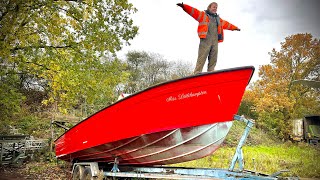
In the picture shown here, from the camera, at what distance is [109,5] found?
25.6 ft

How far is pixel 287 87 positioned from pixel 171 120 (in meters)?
15.0

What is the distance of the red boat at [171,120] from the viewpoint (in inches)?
144

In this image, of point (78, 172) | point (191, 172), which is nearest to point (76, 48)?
point (78, 172)

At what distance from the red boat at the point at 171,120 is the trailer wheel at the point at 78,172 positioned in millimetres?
569

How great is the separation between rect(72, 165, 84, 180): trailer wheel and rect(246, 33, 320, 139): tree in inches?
537

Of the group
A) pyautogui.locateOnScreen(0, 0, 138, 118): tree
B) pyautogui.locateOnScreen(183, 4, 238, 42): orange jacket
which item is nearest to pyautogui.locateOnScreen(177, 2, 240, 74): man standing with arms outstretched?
pyautogui.locateOnScreen(183, 4, 238, 42): orange jacket

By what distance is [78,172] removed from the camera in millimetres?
5348

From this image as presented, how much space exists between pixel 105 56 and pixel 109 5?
1.51 m

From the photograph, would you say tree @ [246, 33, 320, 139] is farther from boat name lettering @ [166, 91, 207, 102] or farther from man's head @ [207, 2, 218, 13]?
boat name lettering @ [166, 91, 207, 102]

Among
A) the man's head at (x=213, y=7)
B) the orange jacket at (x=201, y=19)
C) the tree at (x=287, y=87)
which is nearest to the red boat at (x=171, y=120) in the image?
the orange jacket at (x=201, y=19)

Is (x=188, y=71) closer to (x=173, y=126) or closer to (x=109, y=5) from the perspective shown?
(x=109, y=5)

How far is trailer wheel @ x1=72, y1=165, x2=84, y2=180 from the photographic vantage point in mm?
5165

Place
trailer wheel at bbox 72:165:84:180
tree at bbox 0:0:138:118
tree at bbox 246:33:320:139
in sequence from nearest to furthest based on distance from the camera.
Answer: trailer wheel at bbox 72:165:84:180
tree at bbox 0:0:138:118
tree at bbox 246:33:320:139

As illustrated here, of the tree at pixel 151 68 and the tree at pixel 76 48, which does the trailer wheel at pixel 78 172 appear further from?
Answer: the tree at pixel 151 68
